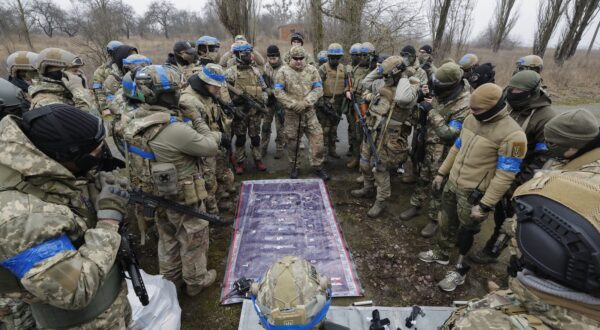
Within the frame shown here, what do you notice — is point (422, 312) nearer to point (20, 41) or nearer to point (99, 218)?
point (99, 218)

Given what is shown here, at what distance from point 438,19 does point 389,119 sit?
426 inches

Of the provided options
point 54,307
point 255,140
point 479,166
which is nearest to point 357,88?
point 255,140

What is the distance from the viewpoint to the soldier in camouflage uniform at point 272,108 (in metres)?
6.18

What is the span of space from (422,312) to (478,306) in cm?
137

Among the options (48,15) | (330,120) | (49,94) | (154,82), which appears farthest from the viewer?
(48,15)

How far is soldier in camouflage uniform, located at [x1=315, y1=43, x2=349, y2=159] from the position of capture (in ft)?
19.4

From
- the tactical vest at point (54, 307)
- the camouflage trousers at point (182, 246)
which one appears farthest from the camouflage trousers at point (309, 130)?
the tactical vest at point (54, 307)

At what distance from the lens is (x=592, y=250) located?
1003 millimetres

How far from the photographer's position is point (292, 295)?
1.57m

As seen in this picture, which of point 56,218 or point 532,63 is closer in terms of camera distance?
point 56,218

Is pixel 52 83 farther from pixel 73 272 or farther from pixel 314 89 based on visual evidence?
pixel 314 89

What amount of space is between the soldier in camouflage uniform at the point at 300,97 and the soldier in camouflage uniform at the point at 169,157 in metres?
2.42

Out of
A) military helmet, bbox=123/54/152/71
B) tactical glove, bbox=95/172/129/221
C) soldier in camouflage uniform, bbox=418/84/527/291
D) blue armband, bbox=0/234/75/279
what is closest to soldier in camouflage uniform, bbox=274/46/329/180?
military helmet, bbox=123/54/152/71

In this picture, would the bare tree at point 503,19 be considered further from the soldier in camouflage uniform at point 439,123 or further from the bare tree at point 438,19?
the soldier in camouflage uniform at point 439,123
